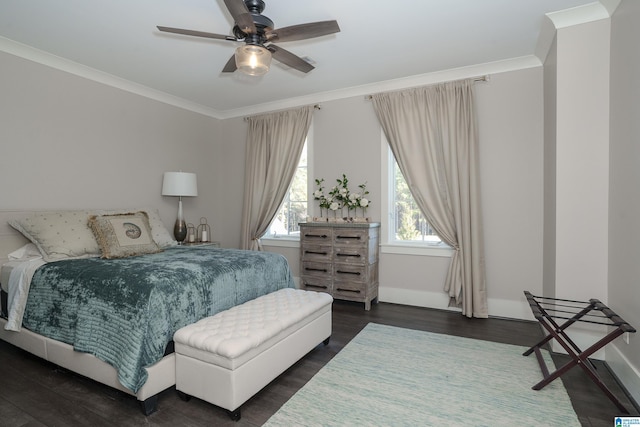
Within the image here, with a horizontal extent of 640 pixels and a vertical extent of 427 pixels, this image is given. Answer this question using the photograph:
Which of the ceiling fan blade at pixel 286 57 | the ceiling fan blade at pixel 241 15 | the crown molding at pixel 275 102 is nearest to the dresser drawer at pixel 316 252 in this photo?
the crown molding at pixel 275 102

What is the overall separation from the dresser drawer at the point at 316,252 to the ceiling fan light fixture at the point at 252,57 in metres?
2.26

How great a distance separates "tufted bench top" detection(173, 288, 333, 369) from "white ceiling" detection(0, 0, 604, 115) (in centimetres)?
223

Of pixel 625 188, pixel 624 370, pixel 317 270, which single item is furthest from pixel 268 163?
pixel 624 370

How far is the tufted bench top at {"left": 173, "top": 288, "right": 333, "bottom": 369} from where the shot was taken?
6.00 ft

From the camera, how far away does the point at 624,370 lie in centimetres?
217

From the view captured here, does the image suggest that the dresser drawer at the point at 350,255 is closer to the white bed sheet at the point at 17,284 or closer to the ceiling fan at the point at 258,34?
the ceiling fan at the point at 258,34

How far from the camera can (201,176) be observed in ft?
16.5

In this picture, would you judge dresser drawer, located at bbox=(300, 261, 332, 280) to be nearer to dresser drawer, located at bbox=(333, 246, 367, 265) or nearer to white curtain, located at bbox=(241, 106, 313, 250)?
dresser drawer, located at bbox=(333, 246, 367, 265)

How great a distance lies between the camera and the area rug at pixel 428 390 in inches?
72.7

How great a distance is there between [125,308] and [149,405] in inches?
22.4

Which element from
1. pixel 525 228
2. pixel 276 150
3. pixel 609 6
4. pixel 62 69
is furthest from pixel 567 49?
pixel 62 69

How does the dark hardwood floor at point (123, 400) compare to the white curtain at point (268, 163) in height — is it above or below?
below

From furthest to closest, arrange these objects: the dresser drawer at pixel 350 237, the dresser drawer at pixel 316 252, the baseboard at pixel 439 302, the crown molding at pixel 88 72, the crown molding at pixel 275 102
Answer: the dresser drawer at pixel 316 252, the dresser drawer at pixel 350 237, the baseboard at pixel 439 302, the crown molding at pixel 275 102, the crown molding at pixel 88 72

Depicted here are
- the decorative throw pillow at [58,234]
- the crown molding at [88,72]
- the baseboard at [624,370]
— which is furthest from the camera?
the crown molding at [88,72]
